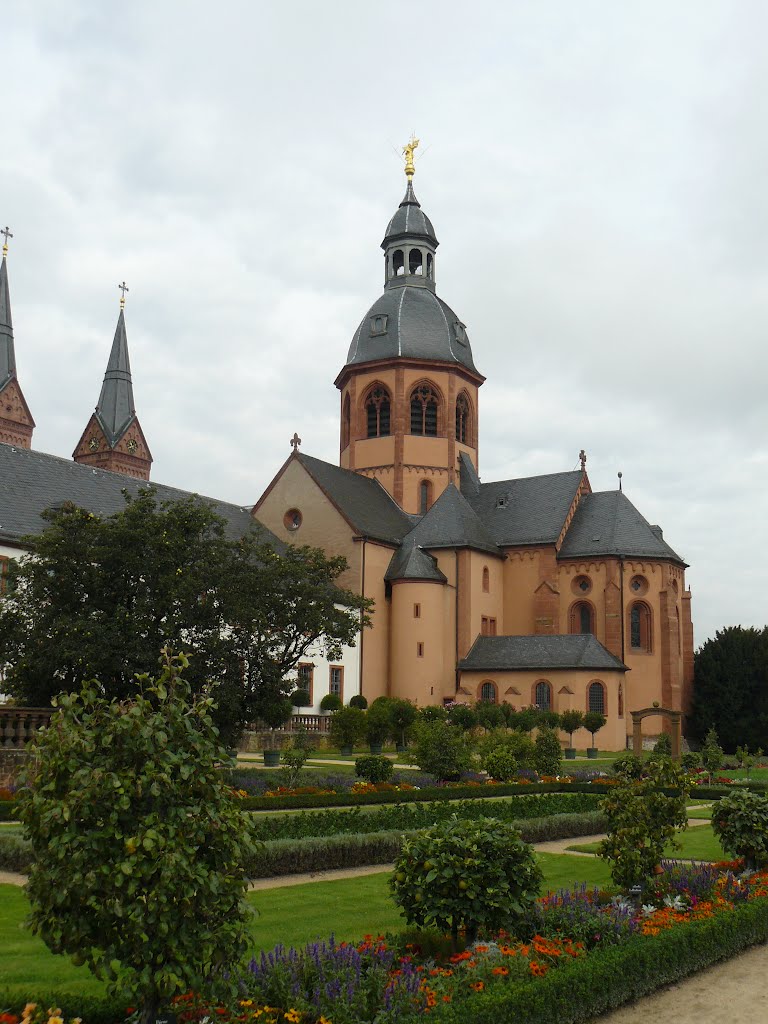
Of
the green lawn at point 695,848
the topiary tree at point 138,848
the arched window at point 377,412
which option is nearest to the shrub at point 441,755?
the green lawn at point 695,848

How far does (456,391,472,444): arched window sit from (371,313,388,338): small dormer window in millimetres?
6637

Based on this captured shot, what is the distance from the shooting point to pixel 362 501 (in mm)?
59406

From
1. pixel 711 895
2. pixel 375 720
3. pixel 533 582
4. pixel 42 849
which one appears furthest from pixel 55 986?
pixel 533 582

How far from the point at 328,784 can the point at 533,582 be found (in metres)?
35.7

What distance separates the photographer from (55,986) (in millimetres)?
8547

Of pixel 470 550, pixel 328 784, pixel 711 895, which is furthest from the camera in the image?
pixel 470 550

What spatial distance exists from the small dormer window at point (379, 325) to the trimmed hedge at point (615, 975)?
183 feet

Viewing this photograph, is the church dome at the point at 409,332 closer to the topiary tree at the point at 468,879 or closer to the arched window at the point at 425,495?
the arched window at the point at 425,495

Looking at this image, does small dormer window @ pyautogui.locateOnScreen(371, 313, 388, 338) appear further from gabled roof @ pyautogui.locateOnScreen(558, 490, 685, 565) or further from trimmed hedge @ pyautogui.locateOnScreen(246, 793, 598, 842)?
trimmed hedge @ pyautogui.locateOnScreen(246, 793, 598, 842)

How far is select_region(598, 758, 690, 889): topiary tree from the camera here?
460 inches

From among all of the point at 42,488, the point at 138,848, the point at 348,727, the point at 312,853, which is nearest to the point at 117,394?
the point at 42,488

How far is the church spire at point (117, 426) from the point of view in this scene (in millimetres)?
92250

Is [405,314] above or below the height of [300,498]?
above

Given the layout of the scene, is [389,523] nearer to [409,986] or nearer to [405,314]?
[405,314]
